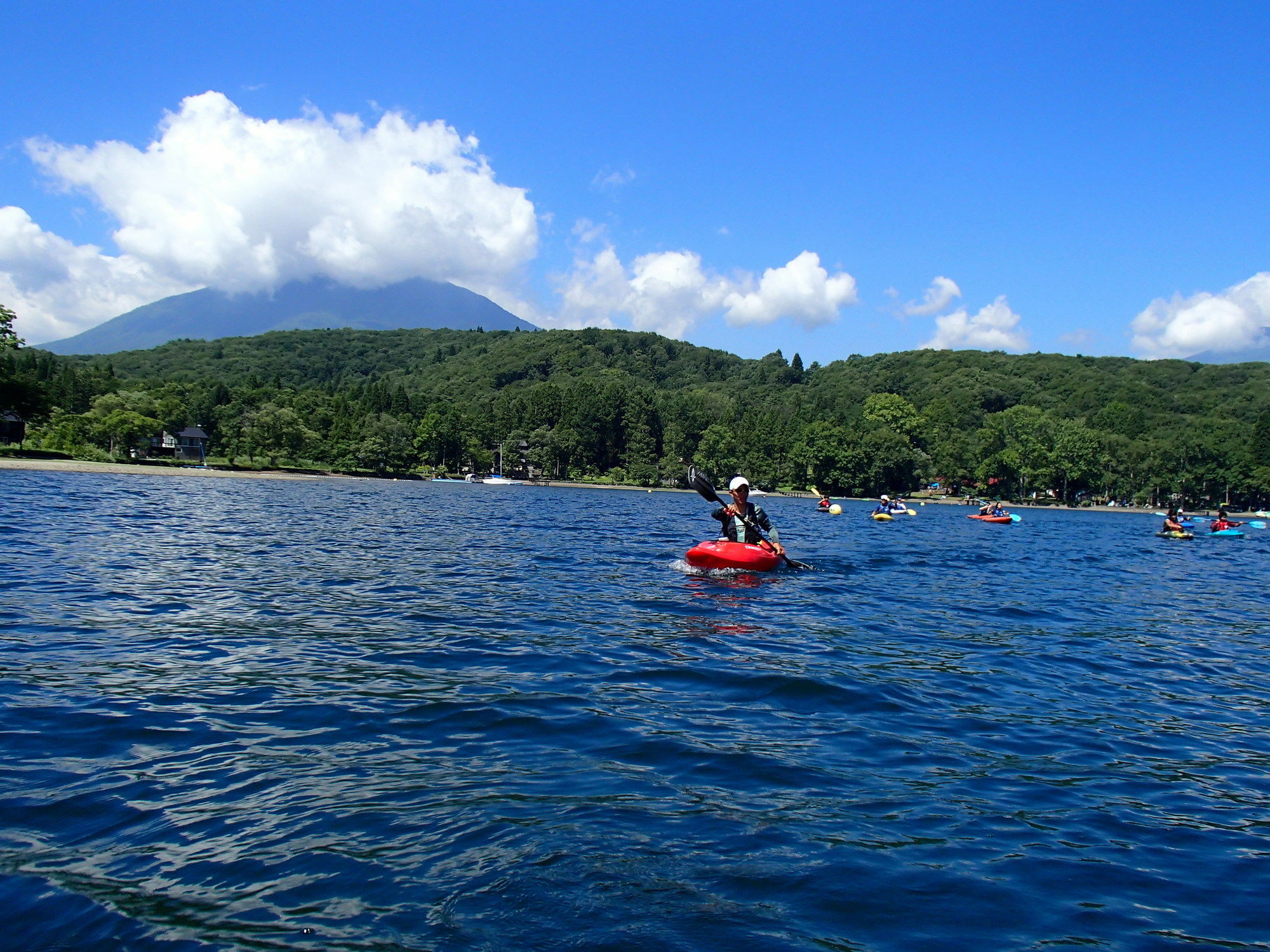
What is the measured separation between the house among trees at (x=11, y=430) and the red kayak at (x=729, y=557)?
276ft

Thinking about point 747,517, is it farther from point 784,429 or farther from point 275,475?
point 784,429

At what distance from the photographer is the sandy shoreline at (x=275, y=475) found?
72125 mm

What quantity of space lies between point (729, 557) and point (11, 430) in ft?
288

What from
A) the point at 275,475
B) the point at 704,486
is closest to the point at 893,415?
the point at 275,475

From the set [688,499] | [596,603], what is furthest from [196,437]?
[596,603]

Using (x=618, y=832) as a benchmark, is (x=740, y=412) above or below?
above

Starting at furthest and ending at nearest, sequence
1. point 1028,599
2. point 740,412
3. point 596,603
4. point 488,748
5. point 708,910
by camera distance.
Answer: point 740,412 < point 1028,599 < point 596,603 < point 488,748 < point 708,910

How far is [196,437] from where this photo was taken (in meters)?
114

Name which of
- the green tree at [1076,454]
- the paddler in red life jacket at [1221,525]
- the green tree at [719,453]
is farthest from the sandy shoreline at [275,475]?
the paddler in red life jacket at [1221,525]

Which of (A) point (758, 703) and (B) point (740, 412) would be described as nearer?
(A) point (758, 703)

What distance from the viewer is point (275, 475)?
329ft

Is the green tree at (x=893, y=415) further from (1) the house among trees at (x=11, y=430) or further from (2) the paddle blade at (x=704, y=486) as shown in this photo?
(2) the paddle blade at (x=704, y=486)

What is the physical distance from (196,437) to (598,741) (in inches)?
4773

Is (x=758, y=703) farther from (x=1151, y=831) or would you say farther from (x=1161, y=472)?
(x=1161, y=472)
